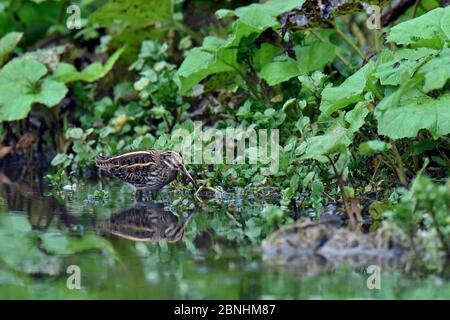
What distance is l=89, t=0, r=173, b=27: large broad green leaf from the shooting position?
343 inches

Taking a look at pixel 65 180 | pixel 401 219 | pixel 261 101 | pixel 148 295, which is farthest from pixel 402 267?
pixel 65 180

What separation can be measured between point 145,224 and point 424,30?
2052 mm

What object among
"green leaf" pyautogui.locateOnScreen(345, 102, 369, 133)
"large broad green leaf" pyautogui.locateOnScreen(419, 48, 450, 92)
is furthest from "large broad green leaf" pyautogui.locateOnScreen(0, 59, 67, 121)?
"large broad green leaf" pyautogui.locateOnScreen(419, 48, 450, 92)

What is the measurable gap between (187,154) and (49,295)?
108 inches

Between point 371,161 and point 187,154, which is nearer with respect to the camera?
point 371,161

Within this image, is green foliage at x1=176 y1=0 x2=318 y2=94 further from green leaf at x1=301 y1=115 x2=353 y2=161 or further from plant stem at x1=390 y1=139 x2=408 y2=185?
plant stem at x1=390 y1=139 x2=408 y2=185

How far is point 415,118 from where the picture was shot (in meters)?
5.71

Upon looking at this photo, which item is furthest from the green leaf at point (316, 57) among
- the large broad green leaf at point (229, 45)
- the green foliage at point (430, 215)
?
the green foliage at point (430, 215)

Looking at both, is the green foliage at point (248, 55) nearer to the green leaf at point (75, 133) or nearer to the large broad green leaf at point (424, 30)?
the green leaf at point (75, 133)

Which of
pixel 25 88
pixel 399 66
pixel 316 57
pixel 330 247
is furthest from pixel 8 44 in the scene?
pixel 330 247

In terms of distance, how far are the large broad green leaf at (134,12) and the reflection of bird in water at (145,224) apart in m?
2.64

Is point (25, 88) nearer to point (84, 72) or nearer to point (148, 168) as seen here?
point (84, 72)
